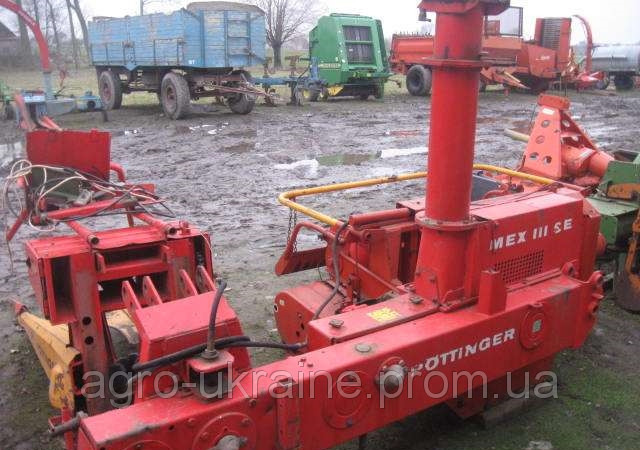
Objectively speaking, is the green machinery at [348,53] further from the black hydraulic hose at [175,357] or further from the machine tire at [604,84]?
the black hydraulic hose at [175,357]

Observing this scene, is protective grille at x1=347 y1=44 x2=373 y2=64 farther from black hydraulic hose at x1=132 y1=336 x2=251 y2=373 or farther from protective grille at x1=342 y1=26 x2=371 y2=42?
black hydraulic hose at x1=132 y1=336 x2=251 y2=373

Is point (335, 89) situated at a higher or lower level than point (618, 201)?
higher

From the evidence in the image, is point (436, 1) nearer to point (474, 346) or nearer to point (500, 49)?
point (474, 346)

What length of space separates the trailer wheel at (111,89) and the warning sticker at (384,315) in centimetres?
1523

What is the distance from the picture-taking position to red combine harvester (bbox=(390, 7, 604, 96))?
20969 millimetres

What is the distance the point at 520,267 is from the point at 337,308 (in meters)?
1.02

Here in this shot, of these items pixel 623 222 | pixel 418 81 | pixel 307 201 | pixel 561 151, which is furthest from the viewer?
pixel 418 81

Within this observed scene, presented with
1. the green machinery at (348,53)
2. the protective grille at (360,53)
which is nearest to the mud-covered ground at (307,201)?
the green machinery at (348,53)

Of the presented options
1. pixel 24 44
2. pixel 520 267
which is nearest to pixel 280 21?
pixel 24 44

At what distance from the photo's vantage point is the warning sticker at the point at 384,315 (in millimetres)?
2709

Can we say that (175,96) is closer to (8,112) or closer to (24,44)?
(8,112)

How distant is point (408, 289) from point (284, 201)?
3.63 feet

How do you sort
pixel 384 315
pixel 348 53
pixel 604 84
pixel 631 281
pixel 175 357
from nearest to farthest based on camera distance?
pixel 175 357
pixel 384 315
pixel 631 281
pixel 348 53
pixel 604 84

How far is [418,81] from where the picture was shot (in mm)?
21359
